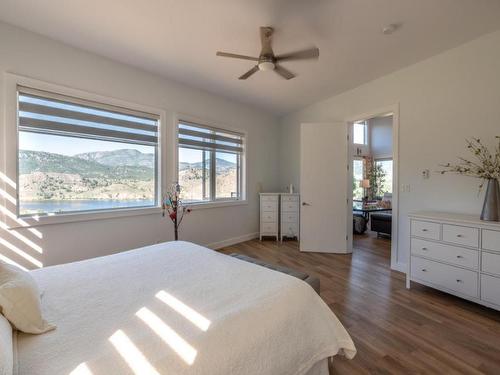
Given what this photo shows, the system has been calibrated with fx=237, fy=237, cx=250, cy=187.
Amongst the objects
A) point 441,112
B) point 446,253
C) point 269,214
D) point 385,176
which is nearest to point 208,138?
point 269,214

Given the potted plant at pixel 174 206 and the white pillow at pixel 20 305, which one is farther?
the potted plant at pixel 174 206

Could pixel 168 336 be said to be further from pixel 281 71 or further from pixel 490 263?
pixel 490 263

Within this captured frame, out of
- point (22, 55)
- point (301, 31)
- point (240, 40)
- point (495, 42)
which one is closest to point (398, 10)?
point (301, 31)

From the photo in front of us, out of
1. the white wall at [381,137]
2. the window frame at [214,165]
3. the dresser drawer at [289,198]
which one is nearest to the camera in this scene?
the window frame at [214,165]

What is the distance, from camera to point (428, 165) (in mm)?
2938

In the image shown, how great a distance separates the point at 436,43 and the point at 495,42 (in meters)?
0.50

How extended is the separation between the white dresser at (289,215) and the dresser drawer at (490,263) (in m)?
2.82

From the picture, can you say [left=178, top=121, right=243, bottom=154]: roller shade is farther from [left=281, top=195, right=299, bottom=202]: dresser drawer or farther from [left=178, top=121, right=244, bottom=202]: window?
[left=281, top=195, right=299, bottom=202]: dresser drawer

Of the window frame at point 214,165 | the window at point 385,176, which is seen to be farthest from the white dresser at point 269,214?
the window at point 385,176

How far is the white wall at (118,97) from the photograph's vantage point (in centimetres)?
236

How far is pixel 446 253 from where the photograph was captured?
237 cm

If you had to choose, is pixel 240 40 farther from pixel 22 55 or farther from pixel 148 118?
pixel 22 55

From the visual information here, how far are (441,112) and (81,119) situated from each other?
4222 mm

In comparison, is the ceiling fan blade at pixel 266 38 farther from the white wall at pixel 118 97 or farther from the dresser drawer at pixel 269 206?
the dresser drawer at pixel 269 206
